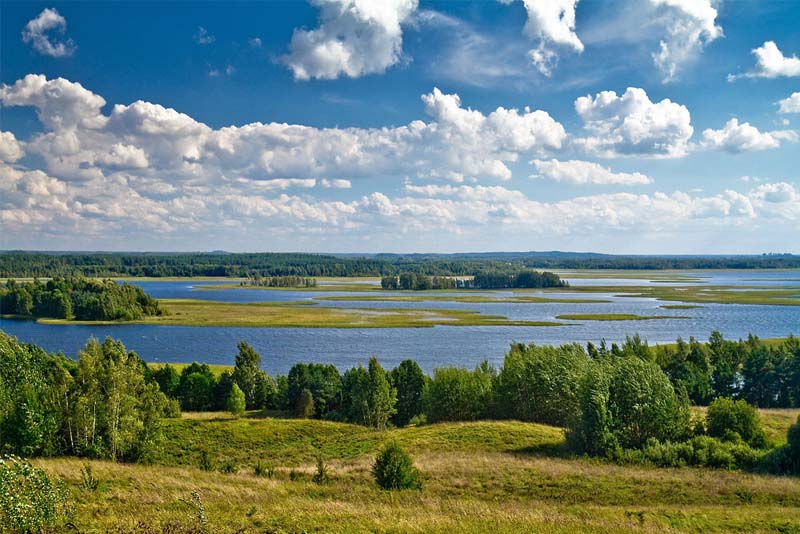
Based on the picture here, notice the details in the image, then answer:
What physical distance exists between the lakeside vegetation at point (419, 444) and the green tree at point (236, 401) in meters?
0.19

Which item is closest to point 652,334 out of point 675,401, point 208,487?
point 675,401

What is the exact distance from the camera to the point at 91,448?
27406mm

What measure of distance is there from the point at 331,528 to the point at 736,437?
899 inches

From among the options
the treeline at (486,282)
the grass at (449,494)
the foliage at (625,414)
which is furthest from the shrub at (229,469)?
the treeline at (486,282)

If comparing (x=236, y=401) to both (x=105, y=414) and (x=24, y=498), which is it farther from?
(x=24, y=498)

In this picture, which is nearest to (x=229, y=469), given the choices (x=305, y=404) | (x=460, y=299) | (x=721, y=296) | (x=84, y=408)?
(x=84, y=408)

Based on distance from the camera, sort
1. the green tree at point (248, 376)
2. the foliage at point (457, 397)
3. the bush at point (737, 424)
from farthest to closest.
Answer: the green tree at point (248, 376) → the foliage at point (457, 397) → the bush at point (737, 424)

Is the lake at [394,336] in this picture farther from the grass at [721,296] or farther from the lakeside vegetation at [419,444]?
the lakeside vegetation at [419,444]

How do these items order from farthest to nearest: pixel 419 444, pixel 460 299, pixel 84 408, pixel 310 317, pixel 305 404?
pixel 460 299 < pixel 310 317 < pixel 305 404 < pixel 419 444 < pixel 84 408

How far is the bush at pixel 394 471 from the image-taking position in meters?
20.3

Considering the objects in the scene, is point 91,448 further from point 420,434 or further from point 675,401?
point 675,401

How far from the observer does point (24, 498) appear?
973cm

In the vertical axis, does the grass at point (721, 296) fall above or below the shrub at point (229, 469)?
above

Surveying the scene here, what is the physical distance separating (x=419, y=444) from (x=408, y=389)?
15381mm
